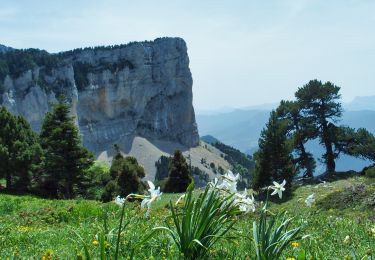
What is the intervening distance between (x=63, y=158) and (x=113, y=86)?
15015 cm

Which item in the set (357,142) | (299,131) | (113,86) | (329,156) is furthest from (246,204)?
(113,86)

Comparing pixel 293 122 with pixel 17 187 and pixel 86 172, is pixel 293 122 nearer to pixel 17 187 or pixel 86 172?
pixel 86 172

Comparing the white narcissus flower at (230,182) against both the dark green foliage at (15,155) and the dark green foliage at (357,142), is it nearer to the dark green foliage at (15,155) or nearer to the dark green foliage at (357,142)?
the dark green foliage at (15,155)

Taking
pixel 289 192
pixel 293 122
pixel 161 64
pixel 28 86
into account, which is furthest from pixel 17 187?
pixel 161 64

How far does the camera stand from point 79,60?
182875 millimetres

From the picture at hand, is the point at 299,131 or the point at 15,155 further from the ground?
the point at 299,131

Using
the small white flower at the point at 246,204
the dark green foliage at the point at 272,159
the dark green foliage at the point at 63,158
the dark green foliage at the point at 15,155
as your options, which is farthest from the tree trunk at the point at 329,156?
the small white flower at the point at 246,204

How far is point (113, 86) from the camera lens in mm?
189125

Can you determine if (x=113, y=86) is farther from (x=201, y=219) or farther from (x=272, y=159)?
(x=201, y=219)

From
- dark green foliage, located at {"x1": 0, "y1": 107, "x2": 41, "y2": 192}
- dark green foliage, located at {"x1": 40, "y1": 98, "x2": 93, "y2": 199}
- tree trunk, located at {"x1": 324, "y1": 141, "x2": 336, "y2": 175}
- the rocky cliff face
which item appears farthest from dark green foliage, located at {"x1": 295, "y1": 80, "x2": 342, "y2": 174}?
the rocky cliff face

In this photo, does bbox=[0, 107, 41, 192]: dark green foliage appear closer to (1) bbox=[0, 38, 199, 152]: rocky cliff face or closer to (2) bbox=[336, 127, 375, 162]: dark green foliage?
(2) bbox=[336, 127, 375, 162]: dark green foliage

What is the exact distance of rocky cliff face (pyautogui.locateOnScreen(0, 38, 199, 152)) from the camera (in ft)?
551

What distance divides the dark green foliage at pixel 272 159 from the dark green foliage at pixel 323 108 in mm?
9545

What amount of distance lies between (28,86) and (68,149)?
127392 mm
